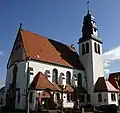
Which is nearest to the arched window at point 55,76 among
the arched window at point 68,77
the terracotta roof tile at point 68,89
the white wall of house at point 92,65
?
the terracotta roof tile at point 68,89

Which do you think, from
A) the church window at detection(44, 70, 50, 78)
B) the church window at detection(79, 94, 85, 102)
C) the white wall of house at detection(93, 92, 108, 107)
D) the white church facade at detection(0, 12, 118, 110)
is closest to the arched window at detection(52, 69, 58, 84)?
the white church facade at detection(0, 12, 118, 110)

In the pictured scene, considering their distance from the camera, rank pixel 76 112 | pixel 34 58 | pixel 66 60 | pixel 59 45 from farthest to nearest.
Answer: pixel 59 45, pixel 66 60, pixel 34 58, pixel 76 112

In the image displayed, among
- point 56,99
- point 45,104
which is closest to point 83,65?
point 56,99

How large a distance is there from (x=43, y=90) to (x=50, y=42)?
43.0ft

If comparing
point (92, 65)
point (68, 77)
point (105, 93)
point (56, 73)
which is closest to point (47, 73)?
point (56, 73)

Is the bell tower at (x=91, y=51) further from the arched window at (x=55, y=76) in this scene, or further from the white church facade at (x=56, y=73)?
the arched window at (x=55, y=76)

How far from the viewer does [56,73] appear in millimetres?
34969

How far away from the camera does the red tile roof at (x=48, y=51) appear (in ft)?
109

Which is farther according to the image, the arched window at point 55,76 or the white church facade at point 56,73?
the arched window at point 55,76

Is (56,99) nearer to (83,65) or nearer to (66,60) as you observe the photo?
(66,60)

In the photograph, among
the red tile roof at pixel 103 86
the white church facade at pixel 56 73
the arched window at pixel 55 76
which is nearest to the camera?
the white church facade at pixel 56 73

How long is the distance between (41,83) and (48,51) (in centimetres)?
827

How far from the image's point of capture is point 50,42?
39.6 m

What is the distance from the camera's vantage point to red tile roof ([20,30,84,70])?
3322cm
